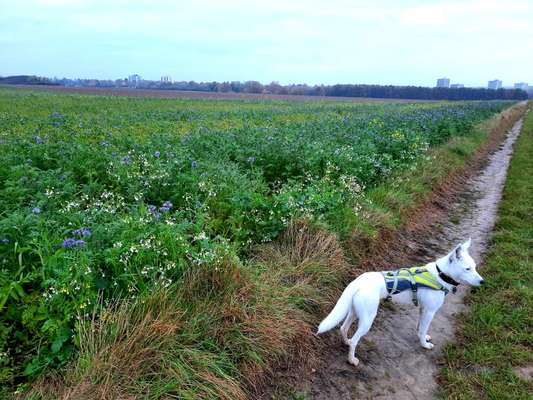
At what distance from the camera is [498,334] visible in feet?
12.5

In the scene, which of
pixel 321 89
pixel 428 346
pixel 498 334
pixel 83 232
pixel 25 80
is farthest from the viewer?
pixel 321 89

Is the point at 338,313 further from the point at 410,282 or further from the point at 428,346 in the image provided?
the point at 428,346

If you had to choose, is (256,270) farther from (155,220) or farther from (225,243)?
(155,220)

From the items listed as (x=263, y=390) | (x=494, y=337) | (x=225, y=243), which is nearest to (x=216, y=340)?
(x=263, y=390)

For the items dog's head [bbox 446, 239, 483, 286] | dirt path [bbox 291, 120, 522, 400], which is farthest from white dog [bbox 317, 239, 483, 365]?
dirt path [bbox 291, 120, 522, 400]

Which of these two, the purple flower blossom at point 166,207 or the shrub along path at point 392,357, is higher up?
the purple flower blossom at point 166,207

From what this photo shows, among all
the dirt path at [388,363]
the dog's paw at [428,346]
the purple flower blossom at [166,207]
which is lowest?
the dirt path at [388,363]

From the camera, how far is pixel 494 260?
543cm

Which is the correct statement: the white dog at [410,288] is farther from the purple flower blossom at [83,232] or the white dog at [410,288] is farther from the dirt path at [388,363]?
the purple flower blossom at [83,232]

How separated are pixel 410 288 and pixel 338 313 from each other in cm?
85

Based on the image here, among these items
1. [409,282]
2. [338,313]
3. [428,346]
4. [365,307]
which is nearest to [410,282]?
[409,282]

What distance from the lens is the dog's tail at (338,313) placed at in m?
3.08

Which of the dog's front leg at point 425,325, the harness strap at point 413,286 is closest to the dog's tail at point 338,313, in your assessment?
the harness strap at point 413,286

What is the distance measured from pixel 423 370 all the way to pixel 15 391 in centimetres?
325
